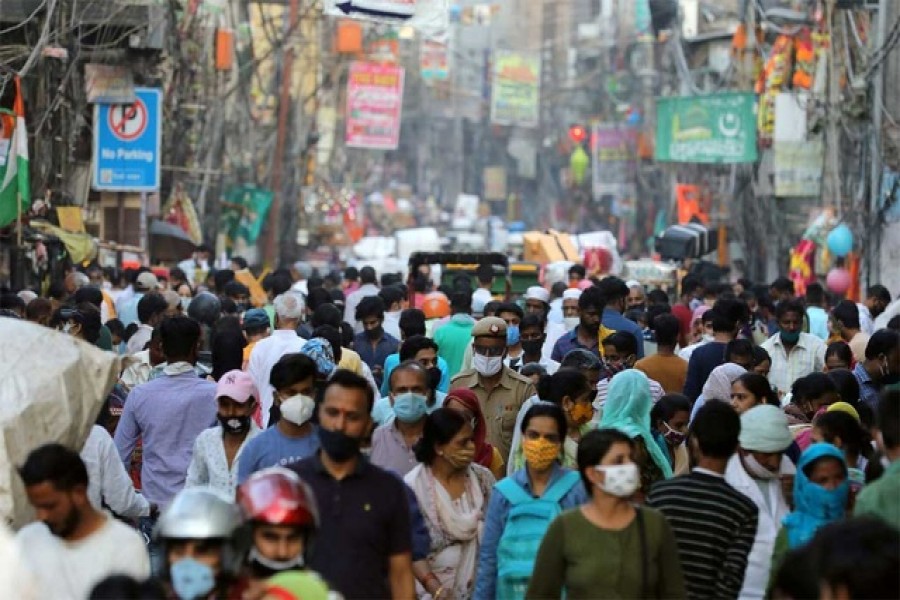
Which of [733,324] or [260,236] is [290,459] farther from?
[260,236]

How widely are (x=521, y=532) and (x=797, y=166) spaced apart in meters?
29.5

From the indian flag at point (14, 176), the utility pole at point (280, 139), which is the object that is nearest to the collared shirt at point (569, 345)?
the indian flag at point (14, 176)

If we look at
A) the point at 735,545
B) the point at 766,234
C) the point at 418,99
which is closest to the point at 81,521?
the point at 735,545

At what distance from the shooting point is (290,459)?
8086mm

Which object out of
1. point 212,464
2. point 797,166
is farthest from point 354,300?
point 797,166

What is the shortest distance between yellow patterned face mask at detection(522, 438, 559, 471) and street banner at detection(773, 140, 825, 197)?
29130mm

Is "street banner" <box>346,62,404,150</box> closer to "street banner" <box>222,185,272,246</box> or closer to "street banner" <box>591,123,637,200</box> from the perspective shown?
"street banner" <box>222,185,272,246</box>

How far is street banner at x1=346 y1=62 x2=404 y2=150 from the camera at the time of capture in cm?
4588

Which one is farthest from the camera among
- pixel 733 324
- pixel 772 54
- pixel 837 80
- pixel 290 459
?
pixel 772 54

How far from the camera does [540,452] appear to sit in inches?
306

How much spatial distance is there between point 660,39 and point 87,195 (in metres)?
41.6

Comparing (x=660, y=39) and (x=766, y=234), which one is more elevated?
(x=660, y=39)

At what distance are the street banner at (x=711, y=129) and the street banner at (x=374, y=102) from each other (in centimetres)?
942

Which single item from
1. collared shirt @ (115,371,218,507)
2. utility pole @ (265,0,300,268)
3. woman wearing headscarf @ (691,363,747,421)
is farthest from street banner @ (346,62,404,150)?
collared shirt @ (115,371,218,507)
